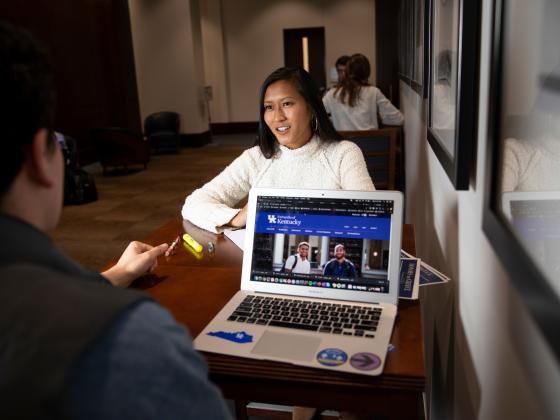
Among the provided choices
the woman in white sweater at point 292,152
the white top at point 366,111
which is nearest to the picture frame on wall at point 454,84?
the woman in white sweater at point 292,152

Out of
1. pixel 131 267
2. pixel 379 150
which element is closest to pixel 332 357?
pixel 131 267

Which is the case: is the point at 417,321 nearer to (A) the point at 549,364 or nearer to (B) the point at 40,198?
(A) the point at 549,364

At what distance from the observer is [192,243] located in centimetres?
169

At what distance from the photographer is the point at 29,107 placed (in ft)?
1.71

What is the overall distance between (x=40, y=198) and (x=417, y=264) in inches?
40.1

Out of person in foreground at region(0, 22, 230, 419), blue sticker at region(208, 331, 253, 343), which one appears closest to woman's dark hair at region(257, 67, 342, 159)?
blue sticker at region(208, 331, 253, 343)

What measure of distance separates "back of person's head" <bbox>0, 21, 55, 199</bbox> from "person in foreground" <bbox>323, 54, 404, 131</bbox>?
14.2 feet

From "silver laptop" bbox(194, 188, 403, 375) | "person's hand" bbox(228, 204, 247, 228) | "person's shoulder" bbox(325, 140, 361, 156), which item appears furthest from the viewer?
"person's shoulder" bbox(325, 140, 361, 156)

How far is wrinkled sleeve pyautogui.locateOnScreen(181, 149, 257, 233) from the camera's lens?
73.4 inches

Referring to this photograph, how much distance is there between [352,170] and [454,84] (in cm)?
86

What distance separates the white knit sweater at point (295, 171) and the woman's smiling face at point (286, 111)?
0.29 feet

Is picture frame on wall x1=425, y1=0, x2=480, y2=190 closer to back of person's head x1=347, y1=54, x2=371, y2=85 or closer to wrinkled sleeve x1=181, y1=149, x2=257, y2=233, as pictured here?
wrinkled sleeve x1=181, y1=149, x2=257, y2=233

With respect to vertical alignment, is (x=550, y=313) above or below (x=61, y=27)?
below

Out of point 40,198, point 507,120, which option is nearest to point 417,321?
point 507,120
